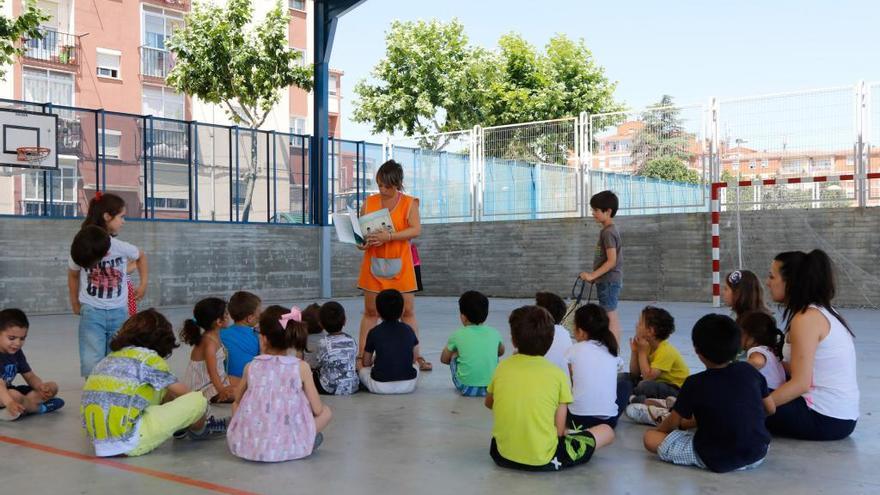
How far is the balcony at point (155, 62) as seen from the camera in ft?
106

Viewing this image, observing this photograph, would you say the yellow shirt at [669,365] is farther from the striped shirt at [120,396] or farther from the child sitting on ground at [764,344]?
the striped shirt at [120,396]

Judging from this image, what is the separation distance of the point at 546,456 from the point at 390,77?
28423 mm

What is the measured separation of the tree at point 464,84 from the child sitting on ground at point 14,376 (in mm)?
25934

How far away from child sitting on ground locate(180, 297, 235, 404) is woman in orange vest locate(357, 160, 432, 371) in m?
1.34

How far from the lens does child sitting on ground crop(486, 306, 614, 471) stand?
368cm

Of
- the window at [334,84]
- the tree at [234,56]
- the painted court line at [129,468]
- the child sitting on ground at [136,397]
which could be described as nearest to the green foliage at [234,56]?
the tree at [234,56]

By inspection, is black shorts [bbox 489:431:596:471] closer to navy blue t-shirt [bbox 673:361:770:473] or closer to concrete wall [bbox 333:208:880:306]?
navy blue t-shirt [bbox 673:361:770:473]

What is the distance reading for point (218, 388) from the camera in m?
5.31

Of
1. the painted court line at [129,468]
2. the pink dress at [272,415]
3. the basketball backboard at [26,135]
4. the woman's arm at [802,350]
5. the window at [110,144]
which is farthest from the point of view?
the window at [110,144]

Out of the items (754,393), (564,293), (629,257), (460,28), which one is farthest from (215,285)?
(460,28)

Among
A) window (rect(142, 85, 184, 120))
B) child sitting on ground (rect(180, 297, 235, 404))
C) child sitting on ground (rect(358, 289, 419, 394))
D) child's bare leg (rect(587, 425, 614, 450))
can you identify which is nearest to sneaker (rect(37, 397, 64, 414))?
child sitting on ground (rect(180, 297, 235, 404))

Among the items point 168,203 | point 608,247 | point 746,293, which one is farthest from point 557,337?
point 168,203

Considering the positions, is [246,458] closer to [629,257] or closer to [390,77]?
[629,257]

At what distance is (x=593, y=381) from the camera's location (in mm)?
4371
